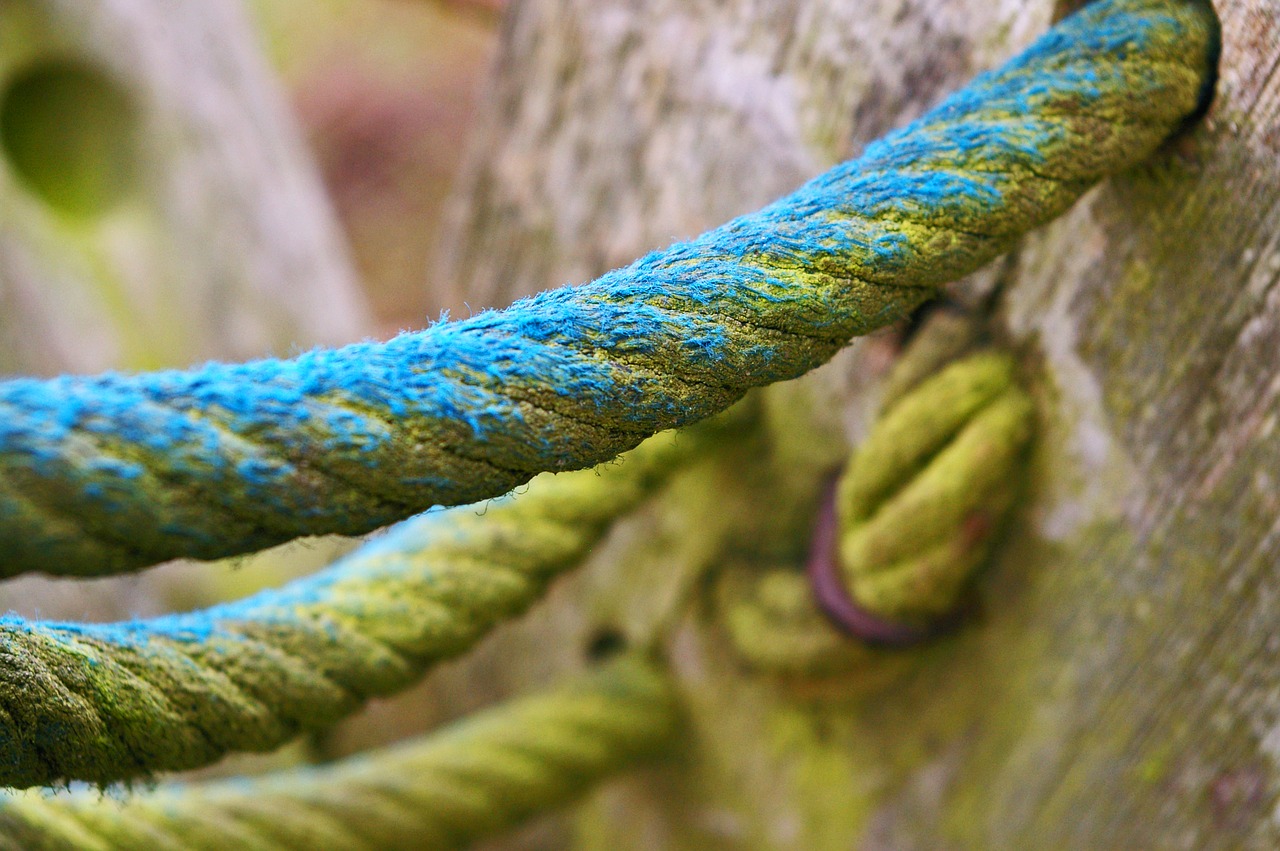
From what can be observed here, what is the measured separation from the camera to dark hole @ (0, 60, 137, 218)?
1415mm

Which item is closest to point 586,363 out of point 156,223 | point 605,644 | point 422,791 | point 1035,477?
point 1035,477

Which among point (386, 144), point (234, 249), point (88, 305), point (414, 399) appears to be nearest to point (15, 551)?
point (414, 399)

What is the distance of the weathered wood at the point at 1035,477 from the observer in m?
0.78

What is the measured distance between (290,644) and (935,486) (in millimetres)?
522

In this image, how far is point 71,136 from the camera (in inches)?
57.2

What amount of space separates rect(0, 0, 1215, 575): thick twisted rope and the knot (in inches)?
9.9

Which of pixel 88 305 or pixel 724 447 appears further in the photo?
pixel 88 305

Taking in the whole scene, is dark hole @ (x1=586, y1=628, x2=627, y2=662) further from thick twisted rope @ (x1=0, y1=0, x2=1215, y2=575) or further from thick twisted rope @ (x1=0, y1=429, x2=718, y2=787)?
thick twisted rope @ (x1=0, y1=0, x2=1215, y2=575)

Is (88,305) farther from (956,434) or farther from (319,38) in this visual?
(319,38)

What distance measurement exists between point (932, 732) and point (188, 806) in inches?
26.6

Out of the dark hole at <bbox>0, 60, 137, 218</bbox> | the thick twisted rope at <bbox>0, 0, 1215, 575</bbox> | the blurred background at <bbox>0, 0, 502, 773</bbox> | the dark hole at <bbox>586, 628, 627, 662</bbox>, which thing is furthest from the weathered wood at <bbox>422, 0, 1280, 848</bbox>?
the dark hole at <bbox>0, 60, 137, 218</bbox>

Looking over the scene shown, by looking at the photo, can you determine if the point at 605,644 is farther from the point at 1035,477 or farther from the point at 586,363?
the point at 586,363

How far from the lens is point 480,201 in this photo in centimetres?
152

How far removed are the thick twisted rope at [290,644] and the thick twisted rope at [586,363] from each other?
151 mm
